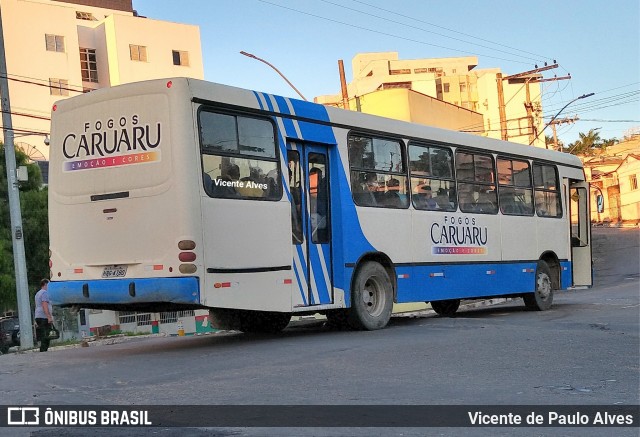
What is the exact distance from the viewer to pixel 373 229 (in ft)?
44.6

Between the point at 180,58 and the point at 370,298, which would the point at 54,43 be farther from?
the point at 370,298

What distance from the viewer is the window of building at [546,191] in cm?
1864

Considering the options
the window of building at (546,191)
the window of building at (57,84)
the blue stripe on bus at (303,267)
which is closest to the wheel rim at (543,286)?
the window of building at (546,191)

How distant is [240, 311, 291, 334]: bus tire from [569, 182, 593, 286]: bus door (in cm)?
876

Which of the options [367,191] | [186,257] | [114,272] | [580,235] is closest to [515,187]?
[580,235]

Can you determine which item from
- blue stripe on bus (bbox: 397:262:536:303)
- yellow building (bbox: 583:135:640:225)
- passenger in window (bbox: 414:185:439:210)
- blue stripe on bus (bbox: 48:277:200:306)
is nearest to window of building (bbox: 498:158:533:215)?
blue stripe on bus (bbox: 397:262:536:303)

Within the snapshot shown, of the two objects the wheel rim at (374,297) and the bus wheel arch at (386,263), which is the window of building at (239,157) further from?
the wheel rim at (374,297)

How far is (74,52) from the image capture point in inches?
2254

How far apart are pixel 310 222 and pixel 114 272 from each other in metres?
3.07

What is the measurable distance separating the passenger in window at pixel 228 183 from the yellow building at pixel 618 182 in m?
62.6

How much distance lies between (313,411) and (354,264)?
20.9ft

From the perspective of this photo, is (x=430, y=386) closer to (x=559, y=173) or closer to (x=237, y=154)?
(x=237, y=154)

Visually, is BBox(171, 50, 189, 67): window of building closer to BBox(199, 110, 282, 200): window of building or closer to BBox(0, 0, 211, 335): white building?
BBox(0, 0, 211, 335): white building

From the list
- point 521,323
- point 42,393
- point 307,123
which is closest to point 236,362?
point 42,393
